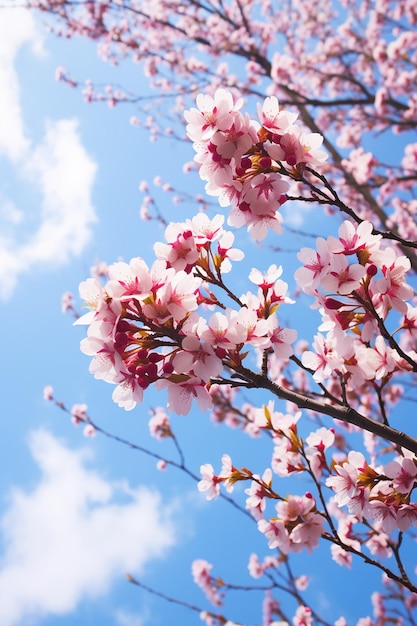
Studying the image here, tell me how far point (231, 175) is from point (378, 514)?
146 centimetres

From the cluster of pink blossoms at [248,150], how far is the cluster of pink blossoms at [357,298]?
281 mm

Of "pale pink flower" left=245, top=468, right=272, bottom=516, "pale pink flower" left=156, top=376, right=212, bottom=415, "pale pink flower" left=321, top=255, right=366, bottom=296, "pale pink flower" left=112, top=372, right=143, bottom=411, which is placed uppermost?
"pale pink flower" left=321, top=255, right=366, bottom=296

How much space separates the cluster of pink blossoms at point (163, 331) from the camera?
126cm

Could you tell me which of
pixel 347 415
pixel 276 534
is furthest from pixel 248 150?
pixel 276 534

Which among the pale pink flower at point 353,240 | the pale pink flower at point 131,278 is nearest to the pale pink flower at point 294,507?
the pale pink flower at point 353,240

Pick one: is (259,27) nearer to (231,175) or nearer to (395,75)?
(395,75)

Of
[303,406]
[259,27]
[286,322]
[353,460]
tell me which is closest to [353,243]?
[303,406]

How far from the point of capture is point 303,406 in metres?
1.52

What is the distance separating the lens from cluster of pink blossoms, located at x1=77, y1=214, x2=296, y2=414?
1.26 meters

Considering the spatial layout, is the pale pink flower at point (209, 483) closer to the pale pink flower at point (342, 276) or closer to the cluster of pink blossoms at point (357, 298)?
the cluster of pink blossoms at point (357, 298)

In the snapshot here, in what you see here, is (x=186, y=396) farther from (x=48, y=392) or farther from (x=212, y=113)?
(x=48, y=392)

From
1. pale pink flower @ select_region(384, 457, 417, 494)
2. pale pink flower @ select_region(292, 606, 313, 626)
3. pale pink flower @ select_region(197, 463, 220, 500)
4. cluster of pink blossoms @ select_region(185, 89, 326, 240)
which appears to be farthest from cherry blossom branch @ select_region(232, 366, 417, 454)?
pale pink flower @ select_region(292, 606, 313, 626)

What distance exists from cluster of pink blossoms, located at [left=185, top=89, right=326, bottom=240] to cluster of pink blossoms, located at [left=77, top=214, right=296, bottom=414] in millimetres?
281

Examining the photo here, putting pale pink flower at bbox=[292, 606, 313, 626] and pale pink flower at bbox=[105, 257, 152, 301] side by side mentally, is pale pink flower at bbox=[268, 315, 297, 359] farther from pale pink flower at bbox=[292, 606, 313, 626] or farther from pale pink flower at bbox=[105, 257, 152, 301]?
pale pink flower at bbox=[292, 606, 313, 626]
